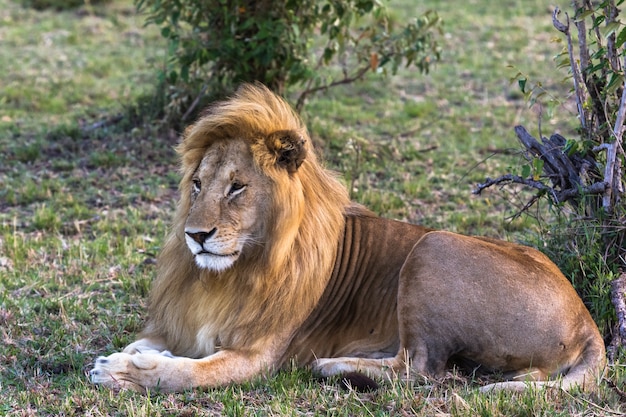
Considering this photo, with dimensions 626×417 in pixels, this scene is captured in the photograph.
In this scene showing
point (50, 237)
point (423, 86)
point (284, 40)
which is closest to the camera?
point (50, 237)

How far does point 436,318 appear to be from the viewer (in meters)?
4.15

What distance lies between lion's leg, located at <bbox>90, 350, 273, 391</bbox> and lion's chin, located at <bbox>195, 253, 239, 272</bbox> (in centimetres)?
41

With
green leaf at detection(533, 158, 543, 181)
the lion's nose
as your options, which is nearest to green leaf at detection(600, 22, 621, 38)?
green leaf at detection(533, 158, 543, 181)

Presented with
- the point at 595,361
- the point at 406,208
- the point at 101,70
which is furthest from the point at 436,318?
the point at 101,70

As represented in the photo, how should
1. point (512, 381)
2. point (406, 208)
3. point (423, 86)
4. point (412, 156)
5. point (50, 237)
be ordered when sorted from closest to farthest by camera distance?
point (512, 381) → point (50, 237) → point (406, 208) → point (412, 156) → point (423, 86)

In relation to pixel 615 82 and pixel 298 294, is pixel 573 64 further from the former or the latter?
pixel 298 294

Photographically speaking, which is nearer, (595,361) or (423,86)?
(595,361)

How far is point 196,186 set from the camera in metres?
4.26

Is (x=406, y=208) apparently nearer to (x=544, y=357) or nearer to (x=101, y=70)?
(x=544, y=357)

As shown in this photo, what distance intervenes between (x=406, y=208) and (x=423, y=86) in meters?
4.32

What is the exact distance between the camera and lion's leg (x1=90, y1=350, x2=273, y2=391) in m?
4.03

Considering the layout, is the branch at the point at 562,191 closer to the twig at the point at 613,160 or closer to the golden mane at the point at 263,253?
the twig at the point at 613,160

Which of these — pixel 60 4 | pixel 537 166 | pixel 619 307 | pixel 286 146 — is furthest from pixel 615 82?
pixel 60 4

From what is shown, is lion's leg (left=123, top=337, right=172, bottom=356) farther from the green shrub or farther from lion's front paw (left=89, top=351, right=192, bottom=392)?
the green shrub
